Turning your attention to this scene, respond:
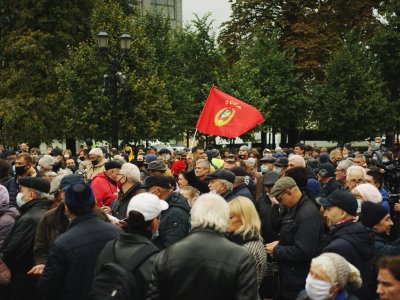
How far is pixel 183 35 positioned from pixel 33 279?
30.1m

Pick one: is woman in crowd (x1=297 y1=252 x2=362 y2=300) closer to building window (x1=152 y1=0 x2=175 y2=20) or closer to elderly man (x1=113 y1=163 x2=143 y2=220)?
elderly man (x1=113 y1=163 x2=143 y2=220)

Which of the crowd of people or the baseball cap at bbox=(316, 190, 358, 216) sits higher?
the baseball cap at bbox=(316, 190, 358, 216)

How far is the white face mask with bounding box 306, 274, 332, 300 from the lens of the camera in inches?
168

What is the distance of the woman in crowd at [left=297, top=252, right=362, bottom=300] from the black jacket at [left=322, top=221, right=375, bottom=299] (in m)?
0.82

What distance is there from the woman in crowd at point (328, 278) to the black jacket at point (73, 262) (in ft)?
5.85

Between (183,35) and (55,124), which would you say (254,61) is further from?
(55,124)

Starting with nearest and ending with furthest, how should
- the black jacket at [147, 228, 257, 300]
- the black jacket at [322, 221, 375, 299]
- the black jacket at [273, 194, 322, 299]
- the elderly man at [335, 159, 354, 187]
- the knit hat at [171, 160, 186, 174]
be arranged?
the black jacket at [147, 228, 257, 300], the black jacket at [322, 221, 375, 299], the black jacket at [273, 194, 322, 299], the elderly man at [335, 159, 354, 187], the knit hat at [171, 160, 186, 174]

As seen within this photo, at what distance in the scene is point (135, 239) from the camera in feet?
14.7

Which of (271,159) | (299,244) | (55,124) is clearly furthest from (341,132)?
(299,244)

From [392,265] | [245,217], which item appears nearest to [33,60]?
[245,217]

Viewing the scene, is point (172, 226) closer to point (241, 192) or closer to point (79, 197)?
point (79, 197)

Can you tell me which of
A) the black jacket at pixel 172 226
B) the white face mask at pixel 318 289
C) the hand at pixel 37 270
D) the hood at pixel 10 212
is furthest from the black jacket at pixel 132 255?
the hood at pixel 10 212

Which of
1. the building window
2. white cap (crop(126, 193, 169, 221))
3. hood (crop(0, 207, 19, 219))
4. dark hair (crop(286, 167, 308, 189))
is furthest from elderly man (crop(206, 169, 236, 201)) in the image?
the building window

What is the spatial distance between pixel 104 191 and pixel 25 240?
Answer: 2.68 meters
